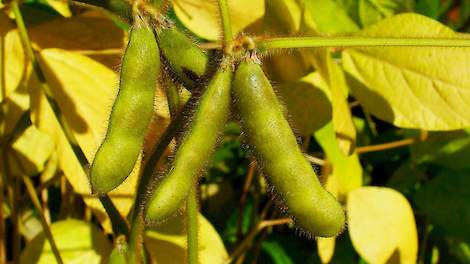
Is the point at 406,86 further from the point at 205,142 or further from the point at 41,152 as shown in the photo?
the point at 41,152

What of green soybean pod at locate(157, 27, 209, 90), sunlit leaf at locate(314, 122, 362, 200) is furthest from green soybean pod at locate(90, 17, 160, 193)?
sunlit leaf at locate(314, 122, 362, 200)

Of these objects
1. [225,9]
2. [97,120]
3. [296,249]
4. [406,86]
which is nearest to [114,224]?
[97,120]

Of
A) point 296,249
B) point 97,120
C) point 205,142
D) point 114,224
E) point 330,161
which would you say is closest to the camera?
point 205,142

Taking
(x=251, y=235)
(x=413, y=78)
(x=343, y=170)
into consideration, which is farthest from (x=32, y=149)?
(x=413, y=78)

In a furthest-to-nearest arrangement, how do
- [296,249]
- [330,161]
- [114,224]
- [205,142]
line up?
1. [296,249]
2. [330,161]
3. [114,224]
4. [205,142]

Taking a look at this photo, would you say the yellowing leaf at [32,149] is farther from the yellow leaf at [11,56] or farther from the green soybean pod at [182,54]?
the green soybean pod at [182,54]

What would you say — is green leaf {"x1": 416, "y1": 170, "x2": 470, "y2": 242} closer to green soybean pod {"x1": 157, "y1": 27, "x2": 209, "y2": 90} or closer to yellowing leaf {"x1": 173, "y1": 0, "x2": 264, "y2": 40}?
yellowing leaf {"x1": 173, "y1": 0, "x2": 264, "y2": 40}

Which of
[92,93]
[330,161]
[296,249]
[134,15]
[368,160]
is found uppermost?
[134,15]
